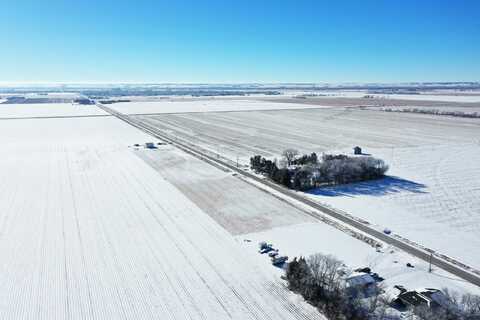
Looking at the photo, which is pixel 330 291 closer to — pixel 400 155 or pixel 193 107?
pixel 400 155

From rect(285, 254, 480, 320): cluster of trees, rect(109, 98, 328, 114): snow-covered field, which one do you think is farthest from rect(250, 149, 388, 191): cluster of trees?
rect(109, 98, 328, 114): snow-covered field

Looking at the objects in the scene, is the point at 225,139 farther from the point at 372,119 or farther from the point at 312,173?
the point at 372,119

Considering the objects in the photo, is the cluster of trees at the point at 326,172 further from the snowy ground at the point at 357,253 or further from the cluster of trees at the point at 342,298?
the cluster of trees at the point at 342,298

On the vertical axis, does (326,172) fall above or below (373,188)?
above

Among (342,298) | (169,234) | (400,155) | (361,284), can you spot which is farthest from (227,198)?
(400,155)

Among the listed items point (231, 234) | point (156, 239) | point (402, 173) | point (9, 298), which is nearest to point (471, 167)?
point (402, 173)

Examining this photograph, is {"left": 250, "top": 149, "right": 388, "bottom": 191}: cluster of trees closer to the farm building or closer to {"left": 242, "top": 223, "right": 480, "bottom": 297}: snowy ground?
{"left": 242, "top": 223, "right": 480, "bottom": 297}: snowy ground

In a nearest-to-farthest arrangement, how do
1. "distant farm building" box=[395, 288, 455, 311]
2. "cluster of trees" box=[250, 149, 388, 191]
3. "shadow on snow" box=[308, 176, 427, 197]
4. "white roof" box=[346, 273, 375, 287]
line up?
"distant farm building" box=[395, 288, 455, 311] < "white roof" box=[346, 273, 375, 287] < "shadow on snow" box=[308, 176, 427, 197] < "cluster of trees" box=[250, 149, 388, 191]
